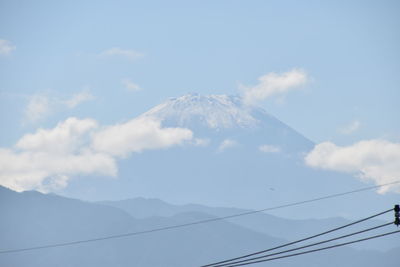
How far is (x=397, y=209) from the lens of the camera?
2700 cm
